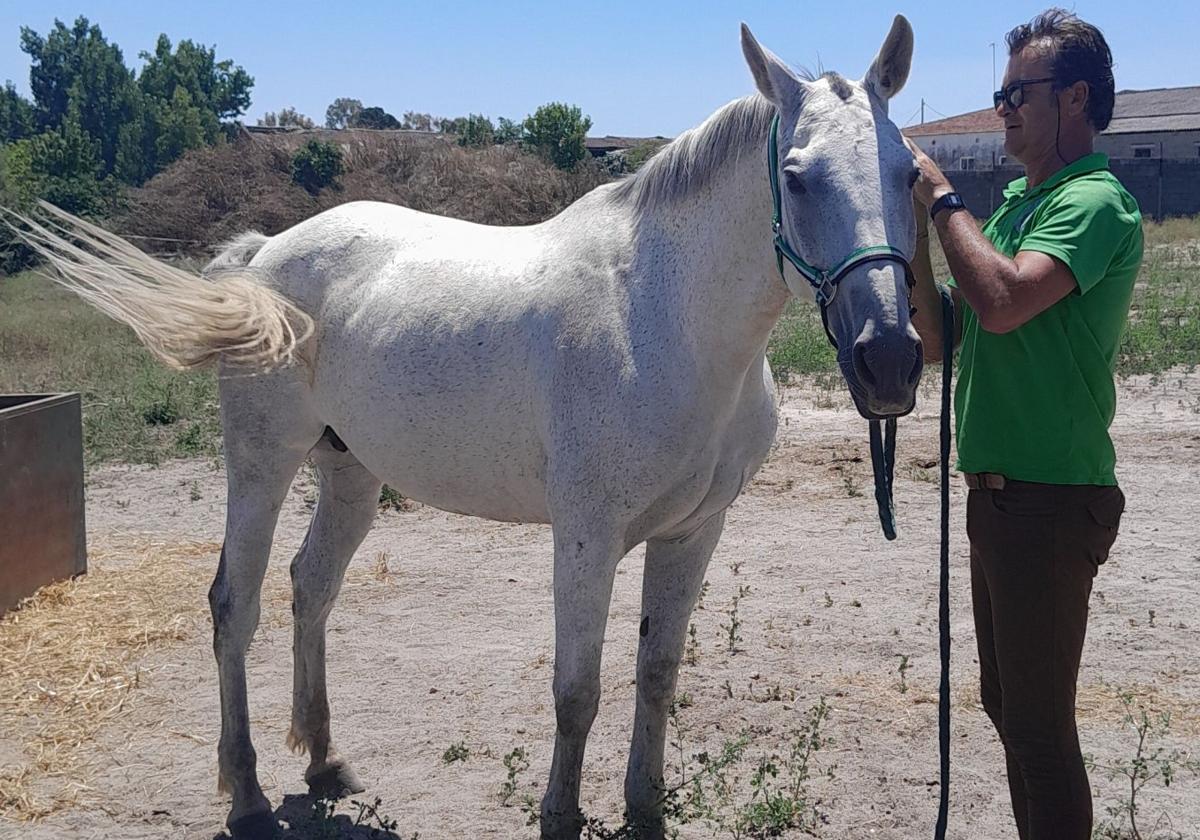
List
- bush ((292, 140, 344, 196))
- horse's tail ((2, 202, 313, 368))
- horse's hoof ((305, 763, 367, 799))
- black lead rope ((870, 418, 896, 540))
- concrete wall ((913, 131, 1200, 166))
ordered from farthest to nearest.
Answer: concrete wall ((913, 131, 1200, 166)) → bush ((292, 140, 344, 196)) → horse's hoof ((305, 763, 367, 799)) → horse's tail ((2, 202, 313, 368)) → black lead rope ((870, 418, 896, 540))

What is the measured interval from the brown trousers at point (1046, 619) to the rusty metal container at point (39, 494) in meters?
4.43

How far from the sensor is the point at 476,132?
28.6m

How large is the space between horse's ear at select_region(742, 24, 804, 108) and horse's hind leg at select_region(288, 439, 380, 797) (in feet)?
6.59

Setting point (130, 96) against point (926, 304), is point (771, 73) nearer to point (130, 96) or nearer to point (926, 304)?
point (926, 304)

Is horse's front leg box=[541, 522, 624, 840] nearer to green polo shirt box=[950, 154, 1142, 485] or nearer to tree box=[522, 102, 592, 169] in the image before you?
green polo shirt box=[950, 154, 1142, 485]

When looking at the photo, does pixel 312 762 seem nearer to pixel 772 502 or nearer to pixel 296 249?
pixel 296 249

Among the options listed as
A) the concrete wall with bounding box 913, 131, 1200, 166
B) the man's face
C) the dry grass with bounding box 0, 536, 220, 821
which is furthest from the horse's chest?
the concrete wall with bounding box 913, 131, 1200, 166

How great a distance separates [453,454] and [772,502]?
391 cm

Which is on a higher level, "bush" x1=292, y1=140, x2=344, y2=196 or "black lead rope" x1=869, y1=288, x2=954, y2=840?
"bush" x1=292, y1=140, x2=344, y2=196

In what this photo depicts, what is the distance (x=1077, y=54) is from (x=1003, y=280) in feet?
1.75

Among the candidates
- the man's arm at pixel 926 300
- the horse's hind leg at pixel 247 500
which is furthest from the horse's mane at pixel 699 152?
the horse's hind leg at pixel 247 500

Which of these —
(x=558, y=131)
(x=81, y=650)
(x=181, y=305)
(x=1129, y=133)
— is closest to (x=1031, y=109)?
(x=181, y=305)

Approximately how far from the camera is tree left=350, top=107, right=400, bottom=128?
69931 mm

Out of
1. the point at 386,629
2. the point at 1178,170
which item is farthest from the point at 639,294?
the point at 1178,170
